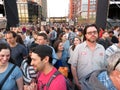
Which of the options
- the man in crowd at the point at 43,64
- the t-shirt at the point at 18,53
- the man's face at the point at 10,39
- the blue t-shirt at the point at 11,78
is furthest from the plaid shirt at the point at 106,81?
the man's face at the point at 10,39

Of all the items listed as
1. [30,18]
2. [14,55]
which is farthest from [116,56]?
[30,18]

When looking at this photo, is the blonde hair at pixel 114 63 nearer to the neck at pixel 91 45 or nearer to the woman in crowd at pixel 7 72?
the woman in crowd at pixel 7 72

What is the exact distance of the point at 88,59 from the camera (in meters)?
4.79

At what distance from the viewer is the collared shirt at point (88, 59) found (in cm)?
478

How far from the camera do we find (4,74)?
12.9 ft

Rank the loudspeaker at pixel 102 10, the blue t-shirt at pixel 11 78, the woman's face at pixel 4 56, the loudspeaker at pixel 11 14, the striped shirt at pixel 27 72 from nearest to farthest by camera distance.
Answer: the blue t-shirt at pixel 11 78, the woman's face at pixel 4 56, the striped shirt at pixel 27 72, the loudspeaker at pixel 11 14, the loudspeaker at pixel 102 10

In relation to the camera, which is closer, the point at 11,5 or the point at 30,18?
the point at 11,5

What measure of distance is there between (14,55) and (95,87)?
339cm

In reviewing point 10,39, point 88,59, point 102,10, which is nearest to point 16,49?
point 10,39

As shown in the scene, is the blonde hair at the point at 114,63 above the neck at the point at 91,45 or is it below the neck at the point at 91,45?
above

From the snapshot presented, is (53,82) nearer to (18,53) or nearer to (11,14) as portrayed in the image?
(18,53)

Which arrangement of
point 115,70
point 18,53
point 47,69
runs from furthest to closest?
point 18,53 → point 47,69 → point 115,70

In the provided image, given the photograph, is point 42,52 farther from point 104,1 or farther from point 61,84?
point 104,1

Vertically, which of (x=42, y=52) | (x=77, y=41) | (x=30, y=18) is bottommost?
(x=30, y=18)
